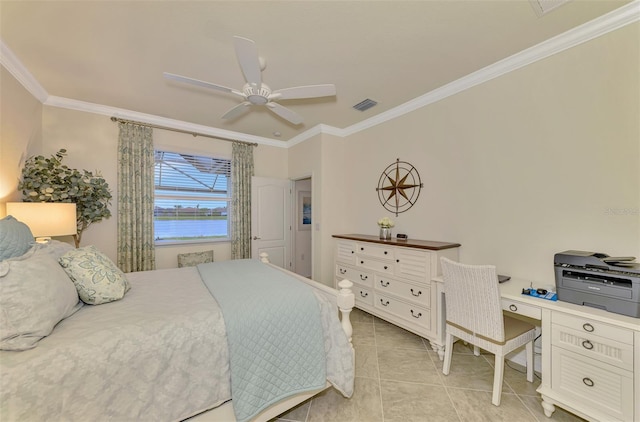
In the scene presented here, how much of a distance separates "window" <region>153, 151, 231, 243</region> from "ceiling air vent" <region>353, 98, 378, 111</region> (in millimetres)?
2374

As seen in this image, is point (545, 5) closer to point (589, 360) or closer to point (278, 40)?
point (278, 40)

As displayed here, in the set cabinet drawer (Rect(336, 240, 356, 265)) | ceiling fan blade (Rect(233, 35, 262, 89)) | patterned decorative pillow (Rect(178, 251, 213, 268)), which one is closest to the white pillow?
ceiling fan blade (Rect(233, 35, 262, 89))

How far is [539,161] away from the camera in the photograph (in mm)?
2178

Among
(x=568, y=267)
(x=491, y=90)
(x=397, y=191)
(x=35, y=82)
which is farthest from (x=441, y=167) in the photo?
(x=35, y=82)

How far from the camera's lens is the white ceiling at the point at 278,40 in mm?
1756

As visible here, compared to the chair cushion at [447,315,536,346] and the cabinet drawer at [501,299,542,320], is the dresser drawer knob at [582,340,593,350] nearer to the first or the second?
the cabinet drawer at [501,299,542,320]

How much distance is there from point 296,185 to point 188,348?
13.4ft

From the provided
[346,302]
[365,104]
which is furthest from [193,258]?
[365,104]

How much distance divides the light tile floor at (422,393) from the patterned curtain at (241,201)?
2545 millimetres

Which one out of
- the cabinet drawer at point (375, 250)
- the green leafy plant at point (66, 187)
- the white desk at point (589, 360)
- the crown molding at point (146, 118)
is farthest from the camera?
the crown molding at point (146, 118)

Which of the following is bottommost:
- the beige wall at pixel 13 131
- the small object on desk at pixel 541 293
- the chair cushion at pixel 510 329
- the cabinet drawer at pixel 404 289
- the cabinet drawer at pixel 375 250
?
the chair cushion at pixel 510 329

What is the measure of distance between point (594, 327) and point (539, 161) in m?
1.33

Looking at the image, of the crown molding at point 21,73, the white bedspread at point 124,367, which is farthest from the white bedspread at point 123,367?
the crown molding at point 21,73

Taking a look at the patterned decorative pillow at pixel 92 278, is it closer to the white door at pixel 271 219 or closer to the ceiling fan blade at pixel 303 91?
the ceiling fan blade at pixel 303 91
